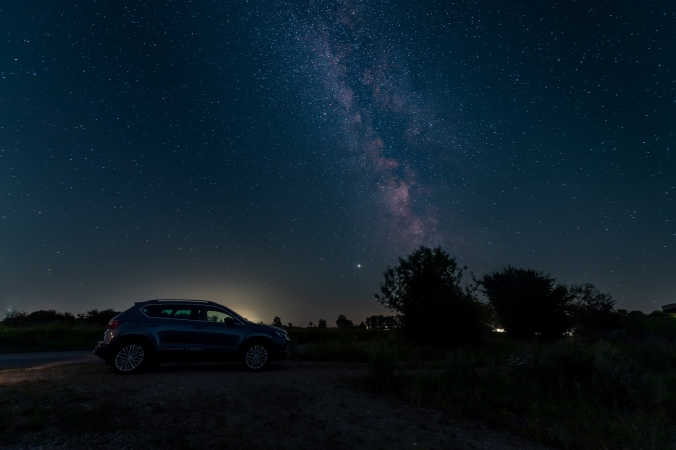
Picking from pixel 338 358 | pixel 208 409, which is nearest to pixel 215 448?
pixel 208 409

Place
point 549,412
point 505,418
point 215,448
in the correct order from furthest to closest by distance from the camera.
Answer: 1. point 549,412
2. point 505,418
3. point 215,448

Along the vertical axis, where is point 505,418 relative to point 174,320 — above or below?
below

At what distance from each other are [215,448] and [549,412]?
7448 mm

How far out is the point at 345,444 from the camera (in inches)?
221

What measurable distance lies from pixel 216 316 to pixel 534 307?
2666 cm

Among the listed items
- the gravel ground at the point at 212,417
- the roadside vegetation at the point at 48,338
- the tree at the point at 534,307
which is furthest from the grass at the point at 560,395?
the roadside vegetation at the point at 48,338

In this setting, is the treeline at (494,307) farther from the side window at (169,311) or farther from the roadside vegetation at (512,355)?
the side window at (169,311)

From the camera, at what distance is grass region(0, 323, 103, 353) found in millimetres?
19734

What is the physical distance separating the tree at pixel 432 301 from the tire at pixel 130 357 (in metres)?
14.8

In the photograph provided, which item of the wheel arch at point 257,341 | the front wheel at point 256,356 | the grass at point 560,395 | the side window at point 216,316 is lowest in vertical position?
the grass at point 560,395

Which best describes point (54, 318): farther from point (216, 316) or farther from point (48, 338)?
point (216, 316)

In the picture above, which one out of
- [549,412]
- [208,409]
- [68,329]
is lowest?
[549,412]

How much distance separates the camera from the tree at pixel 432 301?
2039cm

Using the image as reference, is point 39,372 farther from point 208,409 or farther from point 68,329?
point 68,329
